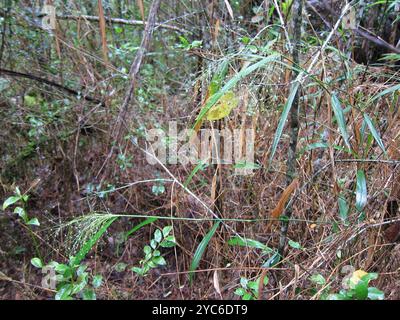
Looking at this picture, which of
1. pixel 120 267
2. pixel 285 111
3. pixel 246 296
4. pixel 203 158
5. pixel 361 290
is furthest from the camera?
pixel 120 267

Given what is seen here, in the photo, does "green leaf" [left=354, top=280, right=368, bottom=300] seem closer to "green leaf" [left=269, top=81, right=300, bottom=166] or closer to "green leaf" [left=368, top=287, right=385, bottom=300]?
"green leaf" [left=368, top=287, right=385, bottom=300]

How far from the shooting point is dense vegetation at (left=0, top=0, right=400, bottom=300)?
1.44 metres

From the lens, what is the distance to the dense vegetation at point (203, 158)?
144 cm

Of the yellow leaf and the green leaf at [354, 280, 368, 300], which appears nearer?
the green leaf at [354, 280, 368, 300]

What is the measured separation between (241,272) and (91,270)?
0.80 meters

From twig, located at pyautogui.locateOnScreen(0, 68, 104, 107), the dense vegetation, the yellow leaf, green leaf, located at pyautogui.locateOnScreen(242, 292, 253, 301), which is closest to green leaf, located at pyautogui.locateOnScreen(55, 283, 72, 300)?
the dense vegetation

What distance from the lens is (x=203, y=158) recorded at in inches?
73.5

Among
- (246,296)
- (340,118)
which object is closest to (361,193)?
(340,118)

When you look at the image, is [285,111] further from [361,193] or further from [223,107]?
[361,193]

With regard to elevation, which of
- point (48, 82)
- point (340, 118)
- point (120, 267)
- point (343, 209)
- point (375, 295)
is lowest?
point (120, 267)
